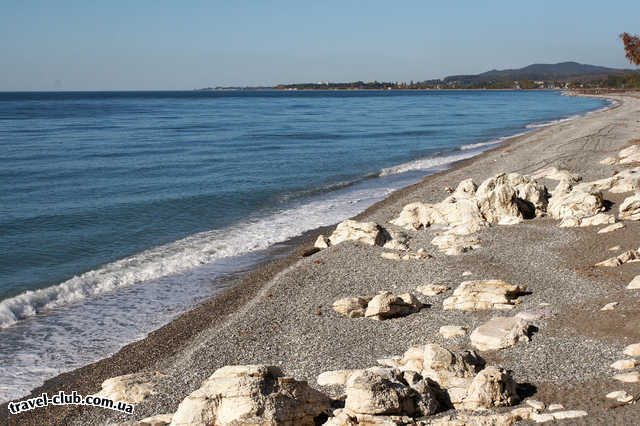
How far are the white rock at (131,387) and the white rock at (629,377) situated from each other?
23.0 feet

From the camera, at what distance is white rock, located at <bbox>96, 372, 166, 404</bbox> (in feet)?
29.1

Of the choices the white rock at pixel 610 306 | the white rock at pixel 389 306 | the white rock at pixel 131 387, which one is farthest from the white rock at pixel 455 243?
the white rock at pixel 131 387

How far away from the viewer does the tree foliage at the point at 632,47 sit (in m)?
54.8

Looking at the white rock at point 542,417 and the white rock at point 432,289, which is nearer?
the white rock at point 542,417

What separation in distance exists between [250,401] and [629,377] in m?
5.14

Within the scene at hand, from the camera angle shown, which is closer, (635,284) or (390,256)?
(635,284)

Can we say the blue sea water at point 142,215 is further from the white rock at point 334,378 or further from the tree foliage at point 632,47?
the tree foliage at point 632,47

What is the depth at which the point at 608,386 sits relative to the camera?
7.46 meters

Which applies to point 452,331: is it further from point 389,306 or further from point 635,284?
point 635,284

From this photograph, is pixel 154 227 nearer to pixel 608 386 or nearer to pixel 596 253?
pixel 596 253

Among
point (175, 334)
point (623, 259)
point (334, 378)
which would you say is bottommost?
point (175, 334)

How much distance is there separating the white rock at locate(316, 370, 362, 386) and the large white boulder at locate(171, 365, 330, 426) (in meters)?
1.54

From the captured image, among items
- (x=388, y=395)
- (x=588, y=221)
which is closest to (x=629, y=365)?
(x=388, y=395)

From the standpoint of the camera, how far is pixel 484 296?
1136 cm
